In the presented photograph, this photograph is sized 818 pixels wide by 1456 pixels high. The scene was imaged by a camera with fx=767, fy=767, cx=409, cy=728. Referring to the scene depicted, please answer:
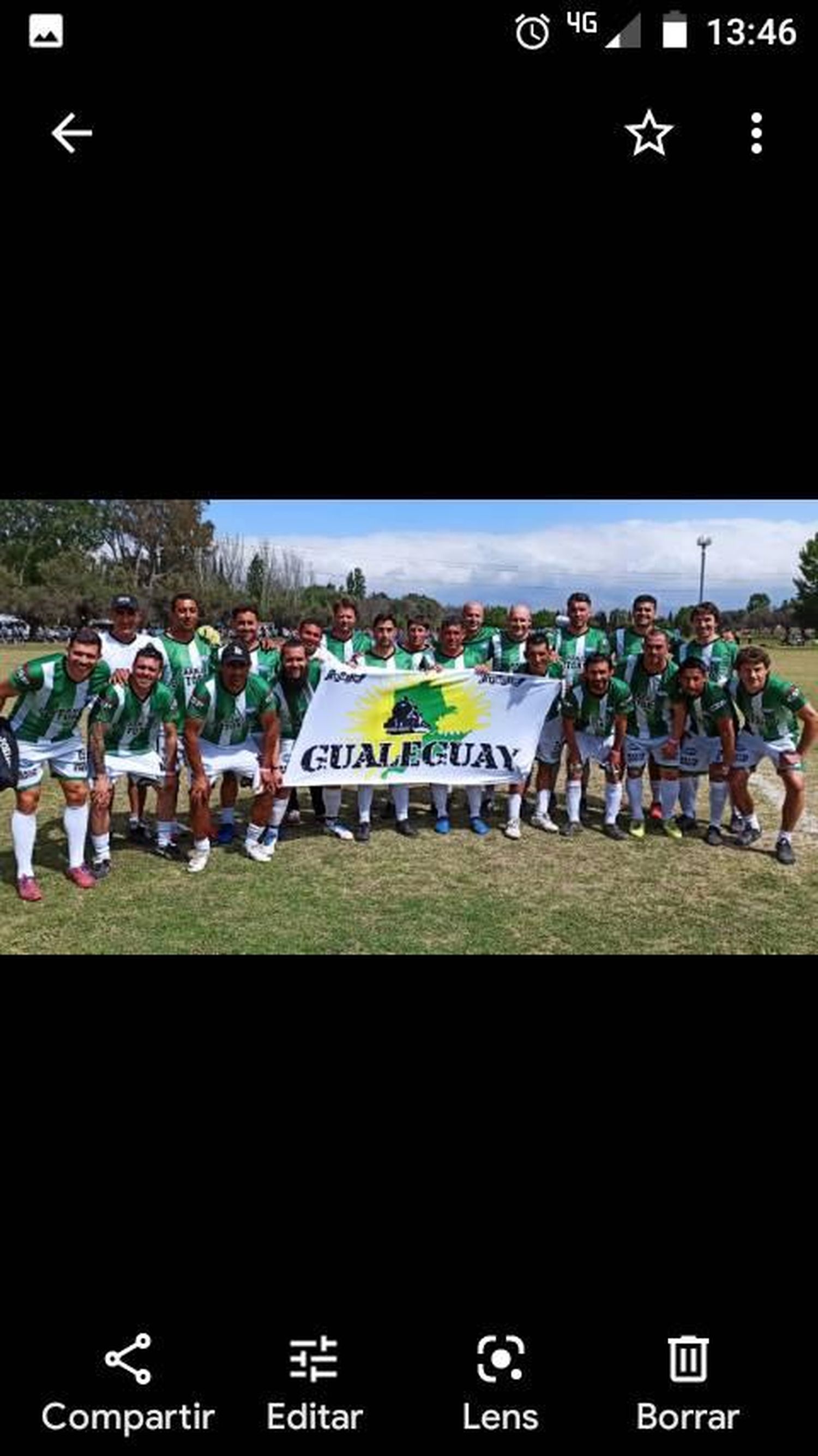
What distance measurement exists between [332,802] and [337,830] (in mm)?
245

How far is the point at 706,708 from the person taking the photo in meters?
6.42

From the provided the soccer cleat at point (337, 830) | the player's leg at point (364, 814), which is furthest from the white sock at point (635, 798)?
the soccer cleat at point (337, 830)

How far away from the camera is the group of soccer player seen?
5.31 m

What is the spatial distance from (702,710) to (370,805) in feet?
9.92

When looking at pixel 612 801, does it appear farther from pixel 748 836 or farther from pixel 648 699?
pixel 748 836

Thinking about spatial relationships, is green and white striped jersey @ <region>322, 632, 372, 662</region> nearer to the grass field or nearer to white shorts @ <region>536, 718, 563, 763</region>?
the grass field

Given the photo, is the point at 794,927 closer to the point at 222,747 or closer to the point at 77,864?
the point at 222,747

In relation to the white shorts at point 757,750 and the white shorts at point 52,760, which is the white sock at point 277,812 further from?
the white shorts at point 757,750

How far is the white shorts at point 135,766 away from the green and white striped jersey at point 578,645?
373 centimetres

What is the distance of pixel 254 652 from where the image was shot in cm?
640

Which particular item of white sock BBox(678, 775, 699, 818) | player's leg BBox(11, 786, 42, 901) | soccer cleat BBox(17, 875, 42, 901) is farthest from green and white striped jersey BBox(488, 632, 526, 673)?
soccer cleat BBox(17, 875, 42, 901)

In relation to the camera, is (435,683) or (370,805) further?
(370,805)

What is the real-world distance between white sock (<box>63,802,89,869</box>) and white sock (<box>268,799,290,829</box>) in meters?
1.33
